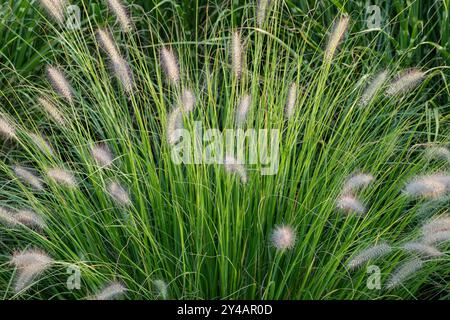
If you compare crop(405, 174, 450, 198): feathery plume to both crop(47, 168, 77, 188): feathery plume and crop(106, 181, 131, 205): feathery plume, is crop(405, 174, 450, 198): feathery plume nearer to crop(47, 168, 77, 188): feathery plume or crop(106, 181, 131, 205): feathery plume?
crop(106, 181, 131, 205): feathery plume

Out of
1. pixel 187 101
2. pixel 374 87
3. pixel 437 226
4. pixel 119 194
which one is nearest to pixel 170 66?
pixel 187 101

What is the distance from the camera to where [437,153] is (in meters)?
3.72

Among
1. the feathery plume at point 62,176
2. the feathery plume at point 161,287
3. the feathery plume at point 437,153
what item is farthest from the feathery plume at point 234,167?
the feathery plume at point 437,153

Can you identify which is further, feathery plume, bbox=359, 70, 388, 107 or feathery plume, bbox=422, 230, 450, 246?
feathery plume, bbox=359, 70, 388, 107

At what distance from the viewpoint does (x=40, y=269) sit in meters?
2.99

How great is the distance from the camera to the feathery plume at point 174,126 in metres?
3.47

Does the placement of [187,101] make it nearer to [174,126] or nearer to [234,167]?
[174,126]

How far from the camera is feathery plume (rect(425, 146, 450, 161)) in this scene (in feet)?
11.5

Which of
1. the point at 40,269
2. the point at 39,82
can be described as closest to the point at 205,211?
the point at 40,269

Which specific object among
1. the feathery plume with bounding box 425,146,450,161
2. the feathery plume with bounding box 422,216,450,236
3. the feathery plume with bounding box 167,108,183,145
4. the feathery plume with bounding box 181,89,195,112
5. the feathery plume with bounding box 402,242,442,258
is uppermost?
the feathery plume with bounding box 181,89,195,112

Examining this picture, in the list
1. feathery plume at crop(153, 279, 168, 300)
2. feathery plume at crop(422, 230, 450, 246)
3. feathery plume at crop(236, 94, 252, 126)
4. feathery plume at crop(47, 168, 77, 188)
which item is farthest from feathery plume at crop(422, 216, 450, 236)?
feathery plume at crop(47, 168, 77, 188)

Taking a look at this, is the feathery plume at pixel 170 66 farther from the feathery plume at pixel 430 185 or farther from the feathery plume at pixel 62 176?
the feathery plume at pixel 430 185

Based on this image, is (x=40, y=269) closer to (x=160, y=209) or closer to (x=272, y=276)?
(x=160, y=209)

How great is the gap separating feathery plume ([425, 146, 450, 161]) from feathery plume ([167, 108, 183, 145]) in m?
1.14
